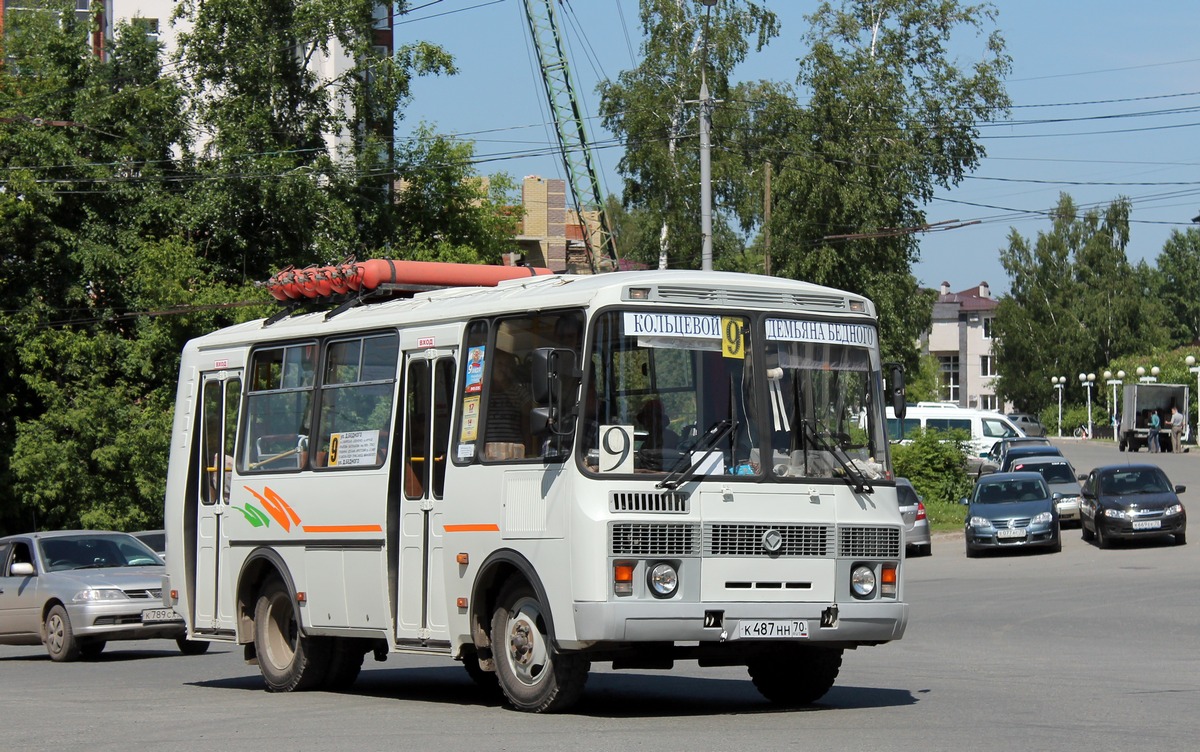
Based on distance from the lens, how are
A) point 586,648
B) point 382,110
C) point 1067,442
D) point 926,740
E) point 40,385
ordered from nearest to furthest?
point 926,740 → point 586,648 → point 40,385 → point 382,110 → point 1067,442

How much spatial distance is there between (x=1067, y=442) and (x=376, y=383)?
78.3 metres

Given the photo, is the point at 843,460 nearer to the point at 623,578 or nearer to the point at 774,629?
the point at 774,629

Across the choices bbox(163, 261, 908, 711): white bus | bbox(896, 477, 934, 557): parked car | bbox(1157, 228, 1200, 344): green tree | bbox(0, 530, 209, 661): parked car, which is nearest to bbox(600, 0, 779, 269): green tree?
bbox(896, 477, 934, 557): parked car

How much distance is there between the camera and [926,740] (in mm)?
9734

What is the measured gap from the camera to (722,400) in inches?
437

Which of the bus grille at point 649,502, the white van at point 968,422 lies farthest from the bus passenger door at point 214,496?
the white van at point 968,422

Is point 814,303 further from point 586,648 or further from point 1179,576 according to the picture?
point 1179,576

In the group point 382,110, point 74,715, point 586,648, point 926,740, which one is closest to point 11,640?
point 74,715

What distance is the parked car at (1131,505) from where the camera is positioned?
3322cm

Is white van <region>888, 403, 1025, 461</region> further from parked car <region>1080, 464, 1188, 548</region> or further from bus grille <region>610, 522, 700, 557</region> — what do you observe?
bus grille <region>610, 522, 700, 557</region>

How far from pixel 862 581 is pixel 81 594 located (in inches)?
467

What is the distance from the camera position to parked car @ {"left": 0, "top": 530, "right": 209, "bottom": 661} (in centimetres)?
2000

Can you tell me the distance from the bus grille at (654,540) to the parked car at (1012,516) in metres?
23.5

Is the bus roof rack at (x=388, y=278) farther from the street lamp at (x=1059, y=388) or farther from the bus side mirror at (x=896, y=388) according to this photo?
the street lamp at (x=1059, y=388)
